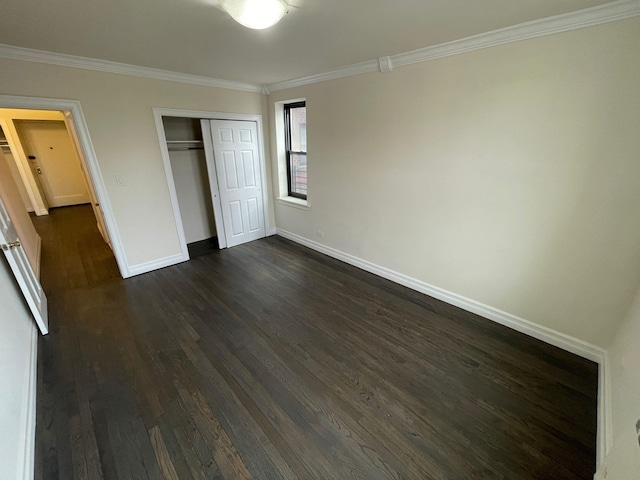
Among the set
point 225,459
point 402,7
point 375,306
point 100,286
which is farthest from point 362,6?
point 100,286

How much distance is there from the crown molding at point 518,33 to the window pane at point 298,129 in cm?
133

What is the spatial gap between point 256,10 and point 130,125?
2.40 metres

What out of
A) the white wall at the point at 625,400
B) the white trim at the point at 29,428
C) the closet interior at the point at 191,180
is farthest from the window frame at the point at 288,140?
the white wall at the point at 625,400

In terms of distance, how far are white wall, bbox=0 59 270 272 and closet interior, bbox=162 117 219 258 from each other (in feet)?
2.23

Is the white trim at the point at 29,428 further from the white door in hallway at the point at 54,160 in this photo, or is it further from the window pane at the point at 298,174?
the white door in hallway at the point at 54,160

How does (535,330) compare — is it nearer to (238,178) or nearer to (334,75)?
(334,75)

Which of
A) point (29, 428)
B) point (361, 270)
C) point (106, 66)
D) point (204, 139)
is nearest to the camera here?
point (29, 428)

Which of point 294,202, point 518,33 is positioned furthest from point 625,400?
point 294,202

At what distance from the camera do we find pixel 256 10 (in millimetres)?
1535

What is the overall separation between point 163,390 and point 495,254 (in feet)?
9.68

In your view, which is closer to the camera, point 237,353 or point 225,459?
point 225,459

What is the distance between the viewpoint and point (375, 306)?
276 centimetres

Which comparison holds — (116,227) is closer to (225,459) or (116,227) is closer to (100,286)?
(100,286)

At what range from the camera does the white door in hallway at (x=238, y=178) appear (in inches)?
154
